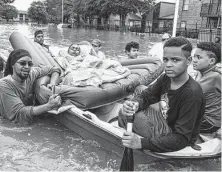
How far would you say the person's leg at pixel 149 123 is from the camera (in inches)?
116

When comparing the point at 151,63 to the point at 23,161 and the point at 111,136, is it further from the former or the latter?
the point at 23,161

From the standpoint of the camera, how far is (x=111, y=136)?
3352 mm

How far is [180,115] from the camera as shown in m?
2.48

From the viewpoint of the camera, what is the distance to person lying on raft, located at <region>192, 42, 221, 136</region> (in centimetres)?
312

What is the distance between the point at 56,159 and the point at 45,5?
84.8 metres

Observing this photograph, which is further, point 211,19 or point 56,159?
point 211,19

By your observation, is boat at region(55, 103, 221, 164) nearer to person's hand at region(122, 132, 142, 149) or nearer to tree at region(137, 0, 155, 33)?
person's hand at region(122, 132, 142, 149)

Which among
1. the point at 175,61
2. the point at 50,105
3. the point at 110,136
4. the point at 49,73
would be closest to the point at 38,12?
the point at 49,73

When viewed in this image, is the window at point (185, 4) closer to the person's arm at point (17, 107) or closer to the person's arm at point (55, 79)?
the person's arm at point (55, 79)

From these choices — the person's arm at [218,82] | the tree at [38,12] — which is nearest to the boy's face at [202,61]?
the person's arm at [218,82]

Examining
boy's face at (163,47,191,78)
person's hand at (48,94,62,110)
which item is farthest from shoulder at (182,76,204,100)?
person's hand at (48,94,62,110)

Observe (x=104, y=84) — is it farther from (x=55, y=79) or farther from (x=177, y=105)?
(x=177, y=105)

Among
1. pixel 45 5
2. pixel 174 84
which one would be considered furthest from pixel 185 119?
pixel 45 5

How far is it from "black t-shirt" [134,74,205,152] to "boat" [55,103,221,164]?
7.0 inches
